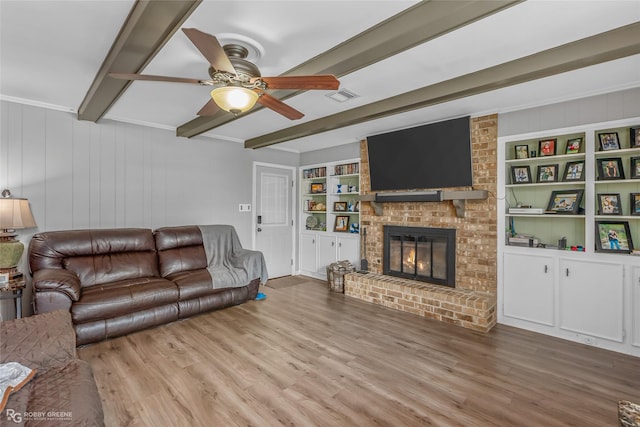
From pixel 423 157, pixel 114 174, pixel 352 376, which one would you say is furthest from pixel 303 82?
pixel 114 174

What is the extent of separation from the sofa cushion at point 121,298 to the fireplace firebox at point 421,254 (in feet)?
9.48

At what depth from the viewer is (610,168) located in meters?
2.87

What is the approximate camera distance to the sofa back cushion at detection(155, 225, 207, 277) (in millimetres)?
3842

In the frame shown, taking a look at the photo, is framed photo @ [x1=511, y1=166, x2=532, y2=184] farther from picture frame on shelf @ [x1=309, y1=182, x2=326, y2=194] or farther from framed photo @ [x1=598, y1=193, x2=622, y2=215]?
picture frame on shelf @ [x1=309, y1=182, x2=326, y2=194]

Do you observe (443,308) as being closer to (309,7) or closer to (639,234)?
(639,234)

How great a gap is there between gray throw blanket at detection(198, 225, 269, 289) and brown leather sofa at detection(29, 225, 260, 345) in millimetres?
87

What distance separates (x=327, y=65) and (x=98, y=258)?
3.22m

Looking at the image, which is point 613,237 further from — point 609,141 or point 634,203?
point 609,141

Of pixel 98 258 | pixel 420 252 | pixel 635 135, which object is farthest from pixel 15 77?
pixel 635 135

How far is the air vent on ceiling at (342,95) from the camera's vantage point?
116 inches

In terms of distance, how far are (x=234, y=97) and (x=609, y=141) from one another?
11.2ft

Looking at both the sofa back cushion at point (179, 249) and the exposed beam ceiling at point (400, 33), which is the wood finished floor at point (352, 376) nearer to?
the sofa back cushion at point (179, 249)

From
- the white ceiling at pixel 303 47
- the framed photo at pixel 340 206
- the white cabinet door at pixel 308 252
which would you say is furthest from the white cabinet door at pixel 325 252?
the white ceiling at pixel 303 47

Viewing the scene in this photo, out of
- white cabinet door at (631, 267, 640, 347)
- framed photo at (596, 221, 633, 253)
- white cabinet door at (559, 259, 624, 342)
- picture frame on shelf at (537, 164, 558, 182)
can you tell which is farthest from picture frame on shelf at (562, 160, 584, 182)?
white cabinet door at (631, 267, 640, 347)
